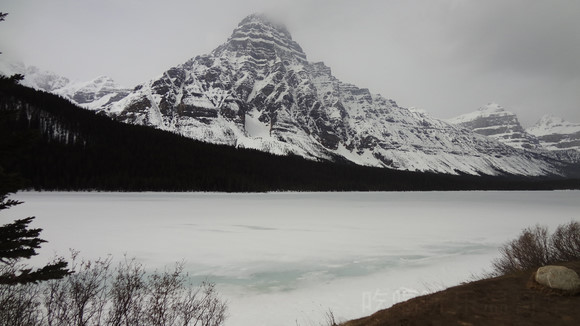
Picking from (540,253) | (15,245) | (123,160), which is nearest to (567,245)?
(540,253)

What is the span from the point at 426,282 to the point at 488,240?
15470 mm

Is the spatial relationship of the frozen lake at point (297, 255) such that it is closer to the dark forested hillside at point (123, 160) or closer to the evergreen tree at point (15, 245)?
the evergreen tree at point (15, 245)

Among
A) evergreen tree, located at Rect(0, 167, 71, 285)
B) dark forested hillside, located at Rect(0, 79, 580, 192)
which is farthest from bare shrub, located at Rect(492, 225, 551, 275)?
dark forested hillside, located at Rect(0, 79, 580, 192)

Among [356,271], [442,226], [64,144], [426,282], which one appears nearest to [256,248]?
[356,271]

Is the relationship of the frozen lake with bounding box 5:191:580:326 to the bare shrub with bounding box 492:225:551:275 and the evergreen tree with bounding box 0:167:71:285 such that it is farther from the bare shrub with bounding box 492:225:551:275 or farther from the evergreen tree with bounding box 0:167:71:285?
the evergreen tree with bounding box 0:167:71:285

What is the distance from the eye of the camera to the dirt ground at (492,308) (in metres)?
6.45

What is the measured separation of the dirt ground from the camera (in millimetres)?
6449

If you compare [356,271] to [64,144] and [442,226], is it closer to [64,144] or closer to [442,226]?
[442,226]

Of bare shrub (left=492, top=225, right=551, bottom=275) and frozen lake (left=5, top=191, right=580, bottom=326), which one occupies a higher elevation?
bare shrub (left=492, top=225, right=551, bottom=275)

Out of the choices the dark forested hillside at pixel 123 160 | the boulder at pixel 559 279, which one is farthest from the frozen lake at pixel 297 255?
the dark forested hillside at pixel 123 160

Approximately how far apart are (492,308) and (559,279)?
1.89m

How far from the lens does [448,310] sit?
701 cm

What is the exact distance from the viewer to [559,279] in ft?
24.8

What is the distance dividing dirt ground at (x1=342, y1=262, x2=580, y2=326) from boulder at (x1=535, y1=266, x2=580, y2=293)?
0.48 ft
